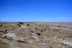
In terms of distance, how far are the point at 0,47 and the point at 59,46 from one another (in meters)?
10.6

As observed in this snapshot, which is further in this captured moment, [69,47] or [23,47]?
[69,47]

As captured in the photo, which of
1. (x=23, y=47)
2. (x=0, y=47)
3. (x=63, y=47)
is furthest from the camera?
(x=63, y=47)

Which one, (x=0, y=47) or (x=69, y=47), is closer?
(x=0, y=47)

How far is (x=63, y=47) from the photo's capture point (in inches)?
774

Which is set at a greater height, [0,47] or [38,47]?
[0,47]

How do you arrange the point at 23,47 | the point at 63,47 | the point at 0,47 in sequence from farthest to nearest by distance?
1. the point at 63,47
2. the point at 23,47
3. the point at 0,47

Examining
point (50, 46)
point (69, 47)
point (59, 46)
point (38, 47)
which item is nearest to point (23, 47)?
point (38, 47)

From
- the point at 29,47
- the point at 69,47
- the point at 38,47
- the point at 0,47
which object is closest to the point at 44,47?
the point at 38,47

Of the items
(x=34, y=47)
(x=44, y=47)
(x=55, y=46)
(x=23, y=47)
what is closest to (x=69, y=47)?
(x=55, y=46)

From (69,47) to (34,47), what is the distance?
5781mm

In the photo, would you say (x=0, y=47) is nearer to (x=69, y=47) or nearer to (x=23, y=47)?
(x=23, y=47)

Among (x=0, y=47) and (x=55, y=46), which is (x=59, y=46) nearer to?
(x=55, y=46)

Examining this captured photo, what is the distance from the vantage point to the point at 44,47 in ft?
63.6

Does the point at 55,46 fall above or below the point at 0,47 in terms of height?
below
